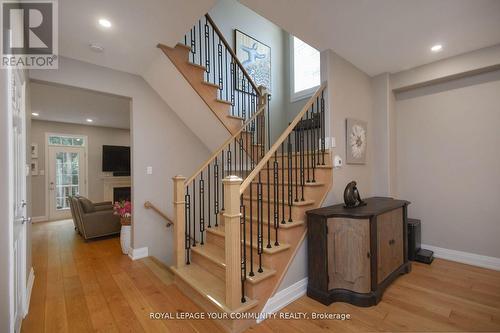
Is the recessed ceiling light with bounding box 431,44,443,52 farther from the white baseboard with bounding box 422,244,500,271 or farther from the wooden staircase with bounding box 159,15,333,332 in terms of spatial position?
the white baseboard with bounding box 422,244,500,271

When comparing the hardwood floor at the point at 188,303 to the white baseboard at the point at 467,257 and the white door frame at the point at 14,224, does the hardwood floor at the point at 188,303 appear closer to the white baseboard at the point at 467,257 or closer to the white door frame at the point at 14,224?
the white baseboard at the point at 467,257

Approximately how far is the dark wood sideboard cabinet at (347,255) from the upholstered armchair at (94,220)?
3807 millimetres

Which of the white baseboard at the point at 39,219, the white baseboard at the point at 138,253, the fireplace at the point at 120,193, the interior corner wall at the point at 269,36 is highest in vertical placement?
the interior corner wall at the point at 269,36

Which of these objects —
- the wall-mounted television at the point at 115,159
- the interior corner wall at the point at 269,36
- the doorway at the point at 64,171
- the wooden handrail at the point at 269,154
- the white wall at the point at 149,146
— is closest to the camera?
the wooden handrail at the point at 269,154

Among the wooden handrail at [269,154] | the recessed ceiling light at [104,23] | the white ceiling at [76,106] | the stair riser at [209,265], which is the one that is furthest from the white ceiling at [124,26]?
the stair riser at [209,265]

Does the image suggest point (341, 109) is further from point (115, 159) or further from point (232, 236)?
point (115, 159)

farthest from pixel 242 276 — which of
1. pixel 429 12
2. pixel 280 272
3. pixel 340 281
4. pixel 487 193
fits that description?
pixel 487 193

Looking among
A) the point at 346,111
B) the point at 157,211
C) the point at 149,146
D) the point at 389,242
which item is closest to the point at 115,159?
the point at 149,146

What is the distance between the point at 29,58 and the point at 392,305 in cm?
439

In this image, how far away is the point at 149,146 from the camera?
339 cm

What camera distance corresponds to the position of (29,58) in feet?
8.10

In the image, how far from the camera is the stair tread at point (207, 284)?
5.93 ft

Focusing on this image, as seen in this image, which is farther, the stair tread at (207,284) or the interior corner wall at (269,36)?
the interior corner wall at (269,36)

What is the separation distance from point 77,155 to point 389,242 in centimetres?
773
